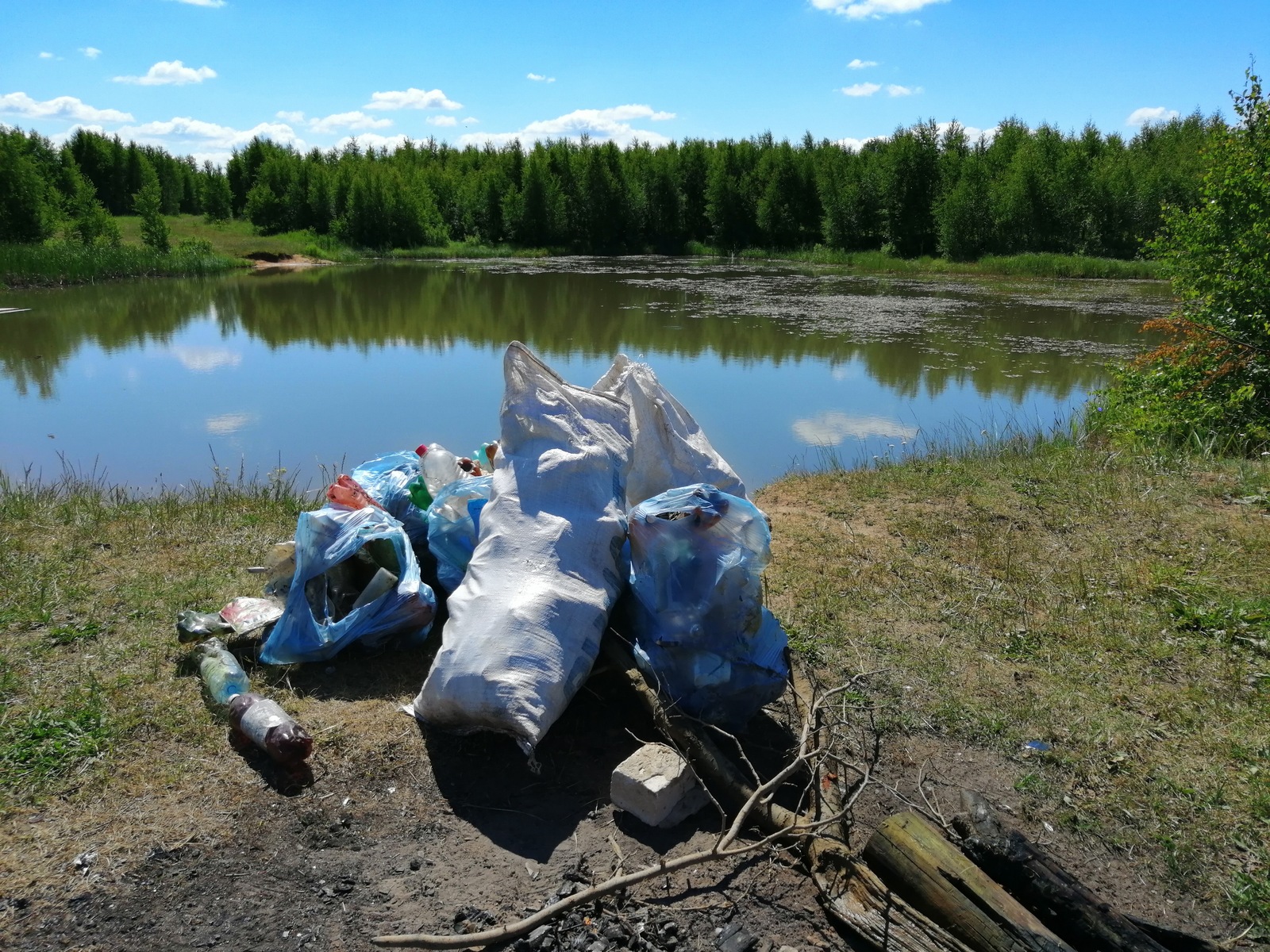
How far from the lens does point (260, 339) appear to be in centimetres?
1477

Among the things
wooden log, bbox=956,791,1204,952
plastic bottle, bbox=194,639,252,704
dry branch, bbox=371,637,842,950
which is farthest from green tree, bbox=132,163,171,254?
wooden log, bbox=956,791,1204,952

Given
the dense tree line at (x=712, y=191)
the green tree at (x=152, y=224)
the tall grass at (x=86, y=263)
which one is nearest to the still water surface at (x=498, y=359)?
the tall grass at (x=86, y=263)

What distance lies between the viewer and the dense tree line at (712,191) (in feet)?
99.1

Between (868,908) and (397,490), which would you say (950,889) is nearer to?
(868,908)

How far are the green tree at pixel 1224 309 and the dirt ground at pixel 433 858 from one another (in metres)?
5.15

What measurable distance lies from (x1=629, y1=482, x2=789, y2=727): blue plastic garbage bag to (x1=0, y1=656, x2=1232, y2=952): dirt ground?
0.68 feet

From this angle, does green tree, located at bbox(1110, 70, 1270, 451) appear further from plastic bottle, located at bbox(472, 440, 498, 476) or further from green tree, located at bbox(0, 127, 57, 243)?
green tree, located at bbox(0, 127, 57, 243)

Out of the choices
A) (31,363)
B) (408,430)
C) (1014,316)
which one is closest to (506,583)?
(408,430)

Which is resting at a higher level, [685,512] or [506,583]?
[685,512]

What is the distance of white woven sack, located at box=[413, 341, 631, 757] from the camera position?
8.73 feet

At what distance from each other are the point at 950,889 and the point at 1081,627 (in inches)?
76.9

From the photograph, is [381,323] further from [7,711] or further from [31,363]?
[7,711]

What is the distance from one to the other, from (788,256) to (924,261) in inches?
302

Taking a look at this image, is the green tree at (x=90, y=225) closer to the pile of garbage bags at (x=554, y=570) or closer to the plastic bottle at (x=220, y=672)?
the pile of garbage bags at (x=554, y=570)
